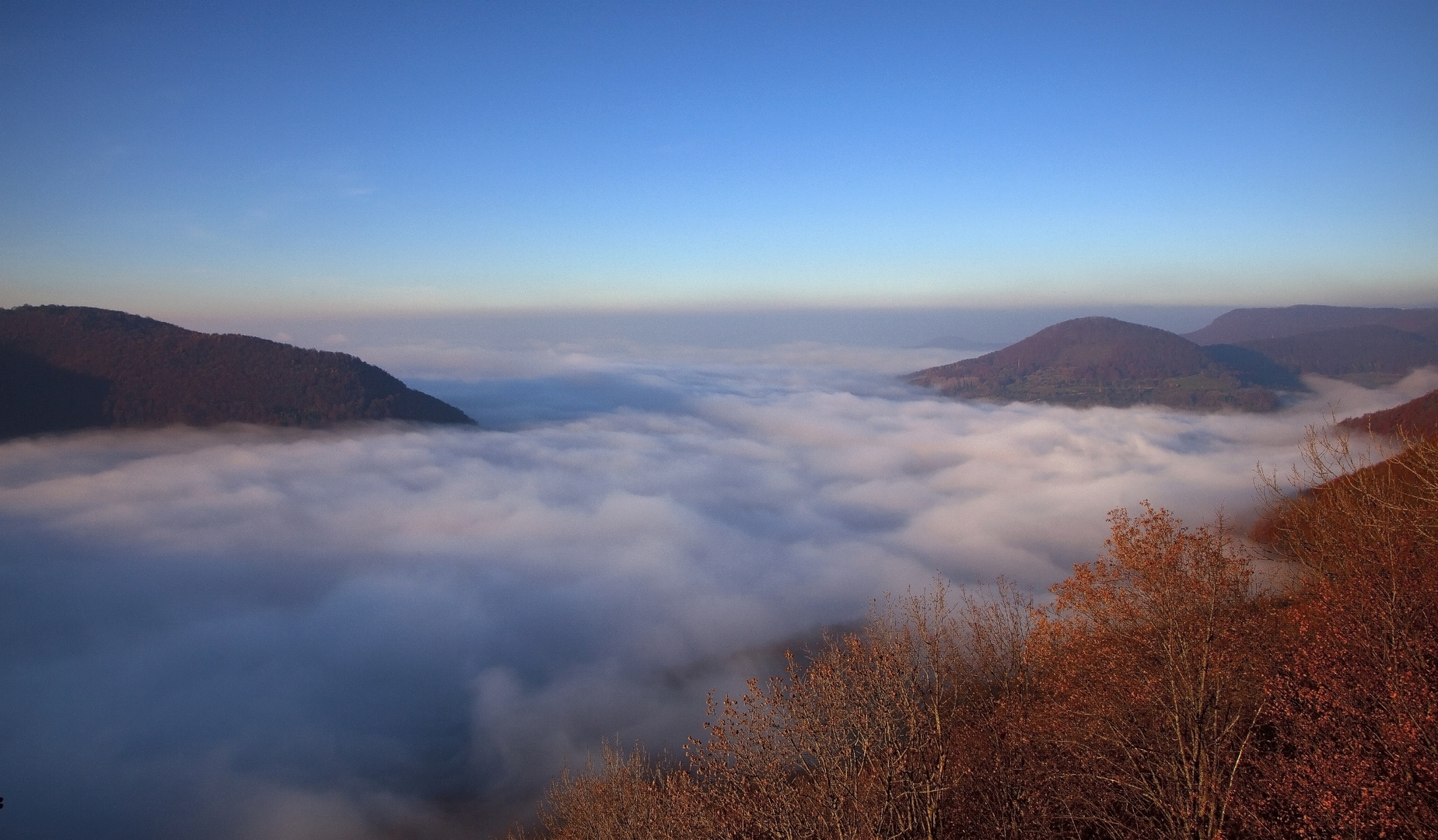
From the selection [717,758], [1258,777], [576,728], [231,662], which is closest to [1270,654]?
[1258,777]

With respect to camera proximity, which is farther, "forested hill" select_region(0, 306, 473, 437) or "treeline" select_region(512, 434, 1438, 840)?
"forested hill" select_region(0, 306, 473, 437)

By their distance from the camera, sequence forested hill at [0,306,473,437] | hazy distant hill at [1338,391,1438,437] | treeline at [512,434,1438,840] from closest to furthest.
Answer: treeline at [512,434,1438,840], hazy distant hill at [1338,391,1438,437], forested hill at [0,306,473,437]

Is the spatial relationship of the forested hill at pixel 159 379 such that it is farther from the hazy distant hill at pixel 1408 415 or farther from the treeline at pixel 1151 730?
the hazy distant hill at pixel 1408 415

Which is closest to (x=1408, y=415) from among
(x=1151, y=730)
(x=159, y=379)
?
(x=1151, y=730)

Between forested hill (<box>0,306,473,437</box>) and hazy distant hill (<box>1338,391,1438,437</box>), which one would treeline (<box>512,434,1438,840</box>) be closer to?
hazy distant hill (<box>1338,391,1438,437</box>)

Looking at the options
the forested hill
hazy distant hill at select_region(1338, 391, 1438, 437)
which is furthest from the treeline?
the forested hill
